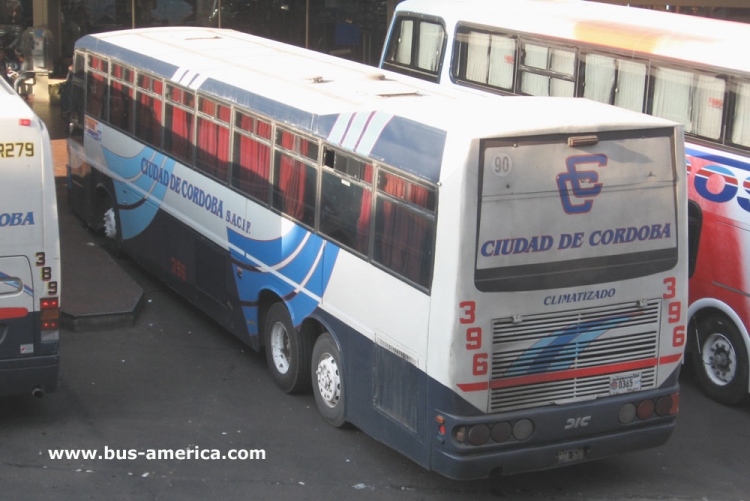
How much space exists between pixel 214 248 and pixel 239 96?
1691 mm

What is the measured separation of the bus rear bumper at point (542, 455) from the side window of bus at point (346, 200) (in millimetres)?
1823

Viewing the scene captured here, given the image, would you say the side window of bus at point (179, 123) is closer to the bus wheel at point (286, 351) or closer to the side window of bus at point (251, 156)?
the side window of bus at point (251, 156)

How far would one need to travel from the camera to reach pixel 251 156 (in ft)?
32.4

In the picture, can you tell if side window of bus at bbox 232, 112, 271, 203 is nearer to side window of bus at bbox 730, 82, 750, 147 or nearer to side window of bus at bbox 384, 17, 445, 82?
side window of bus at bbox 730, 82, 750, 147

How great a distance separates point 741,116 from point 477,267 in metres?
4.03

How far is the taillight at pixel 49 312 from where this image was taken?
8281 millimetres

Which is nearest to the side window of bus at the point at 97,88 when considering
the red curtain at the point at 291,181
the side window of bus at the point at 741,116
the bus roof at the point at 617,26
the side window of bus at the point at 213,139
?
the side window of bus at the point at 213,139

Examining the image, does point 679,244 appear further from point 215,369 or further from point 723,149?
point 215,369

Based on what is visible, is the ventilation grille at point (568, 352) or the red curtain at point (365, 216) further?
the red curtain at point (365, 216)

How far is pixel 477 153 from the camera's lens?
6801 mm

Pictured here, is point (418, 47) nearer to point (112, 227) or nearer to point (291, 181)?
point (112, 227)

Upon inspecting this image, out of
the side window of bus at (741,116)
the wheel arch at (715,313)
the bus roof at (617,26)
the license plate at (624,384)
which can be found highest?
the bus roof at (617,26)

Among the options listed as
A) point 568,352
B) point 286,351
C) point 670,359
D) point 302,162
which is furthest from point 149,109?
point 670,359

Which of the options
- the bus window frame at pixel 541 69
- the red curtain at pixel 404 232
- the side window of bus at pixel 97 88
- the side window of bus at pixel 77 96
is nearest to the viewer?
the red curtain at pixel 404 232
